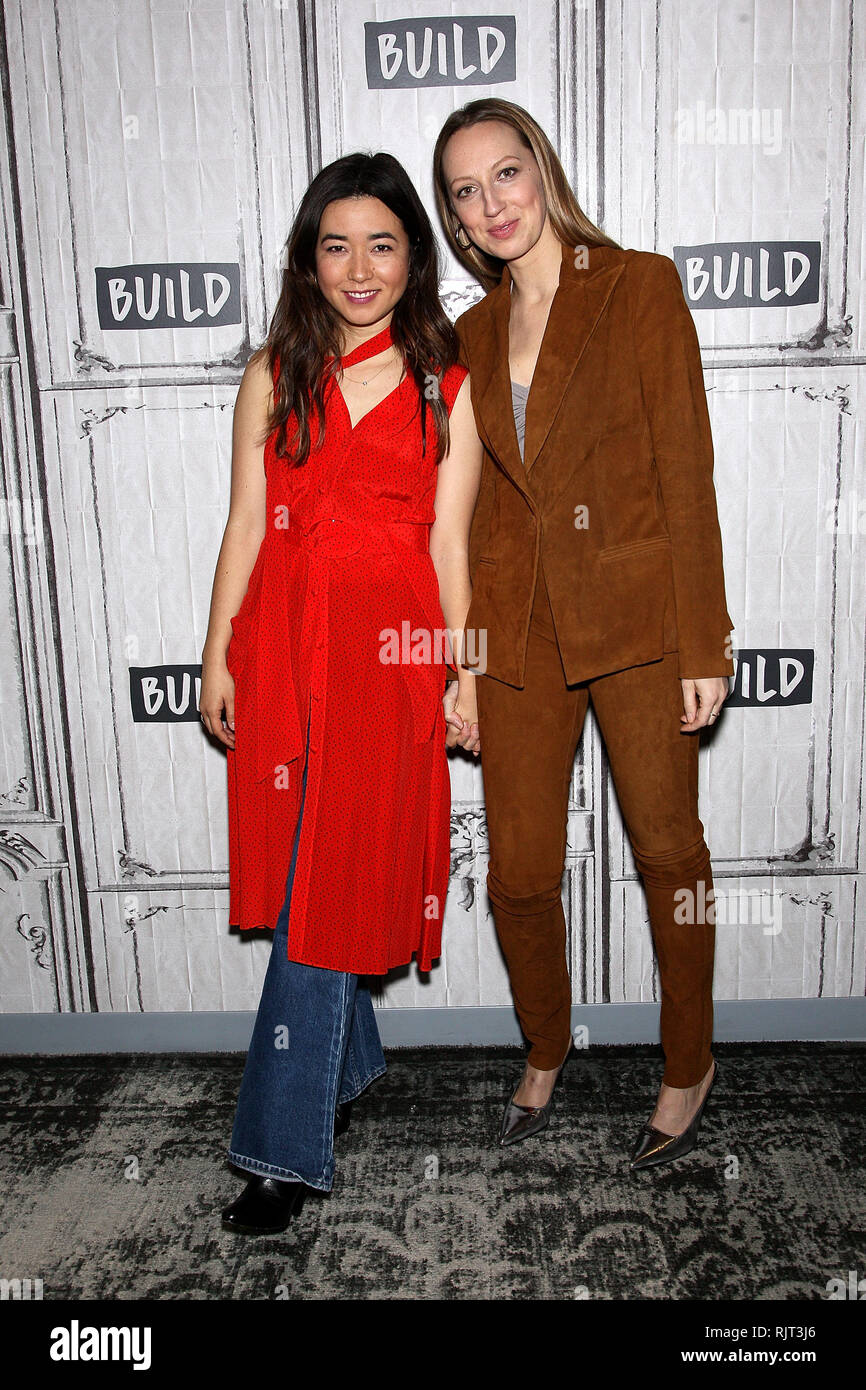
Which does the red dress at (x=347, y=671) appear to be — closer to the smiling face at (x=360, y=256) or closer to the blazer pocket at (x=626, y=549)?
the smiling face at (x=360, y=256)

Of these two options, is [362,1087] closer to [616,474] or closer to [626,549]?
[626,549]

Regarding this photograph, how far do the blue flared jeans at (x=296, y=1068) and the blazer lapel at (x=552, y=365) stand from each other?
72 centimetres

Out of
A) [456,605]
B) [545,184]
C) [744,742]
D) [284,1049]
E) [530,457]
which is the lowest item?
[284,1049]

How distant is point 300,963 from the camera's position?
1.97 metres

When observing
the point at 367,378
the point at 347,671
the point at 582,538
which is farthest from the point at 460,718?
the point at 367,378

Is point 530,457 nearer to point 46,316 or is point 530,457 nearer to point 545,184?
point 545,184

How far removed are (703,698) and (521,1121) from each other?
3.23 feet

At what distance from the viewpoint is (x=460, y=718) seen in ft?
7.09

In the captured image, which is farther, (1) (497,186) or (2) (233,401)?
(2) (233,401)

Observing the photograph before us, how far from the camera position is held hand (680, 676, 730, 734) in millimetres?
1952

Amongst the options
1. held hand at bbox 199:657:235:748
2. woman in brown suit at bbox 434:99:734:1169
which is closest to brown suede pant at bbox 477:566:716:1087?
woman in brown suit at bbox 434:99:734:1169
